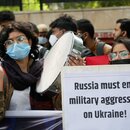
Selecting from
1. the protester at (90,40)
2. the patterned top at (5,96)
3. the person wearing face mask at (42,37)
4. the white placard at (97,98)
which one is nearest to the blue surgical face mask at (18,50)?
the patterned top at (5,96)

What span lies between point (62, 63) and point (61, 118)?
1.42 feet

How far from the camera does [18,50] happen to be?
434cm

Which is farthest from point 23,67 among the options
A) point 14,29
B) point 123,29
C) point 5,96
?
point 123,29

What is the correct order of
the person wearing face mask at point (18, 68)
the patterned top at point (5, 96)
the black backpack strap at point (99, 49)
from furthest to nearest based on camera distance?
the black backpack strap at point (99, 49), the person wearing face mask at point (18, 68), the patterned top at point (5, 96)

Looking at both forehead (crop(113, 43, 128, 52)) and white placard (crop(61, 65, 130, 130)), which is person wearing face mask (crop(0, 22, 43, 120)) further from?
forehead (crop(113, 43, 128, 52))

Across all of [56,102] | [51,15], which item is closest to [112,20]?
[51,15]

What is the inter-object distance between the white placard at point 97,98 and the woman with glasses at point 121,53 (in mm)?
709

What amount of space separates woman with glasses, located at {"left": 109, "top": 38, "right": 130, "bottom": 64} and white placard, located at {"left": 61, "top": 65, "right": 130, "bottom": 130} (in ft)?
2.33

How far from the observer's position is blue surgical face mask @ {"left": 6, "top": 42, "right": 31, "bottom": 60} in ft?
14.3

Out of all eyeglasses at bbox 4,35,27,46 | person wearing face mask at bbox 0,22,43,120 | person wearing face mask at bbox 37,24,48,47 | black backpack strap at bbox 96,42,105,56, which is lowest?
person wearing face mask at bbox 37,24,48,47

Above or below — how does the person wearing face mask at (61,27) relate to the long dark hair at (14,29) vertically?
below

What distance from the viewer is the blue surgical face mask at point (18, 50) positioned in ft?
14.3

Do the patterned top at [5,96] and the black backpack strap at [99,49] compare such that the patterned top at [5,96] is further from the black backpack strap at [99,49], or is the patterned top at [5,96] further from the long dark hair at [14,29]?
the black backpack strap at [99,49]

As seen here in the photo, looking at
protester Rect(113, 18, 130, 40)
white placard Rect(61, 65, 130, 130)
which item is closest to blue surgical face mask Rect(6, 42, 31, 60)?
white placard Rect(61, 65, 130, 130)
